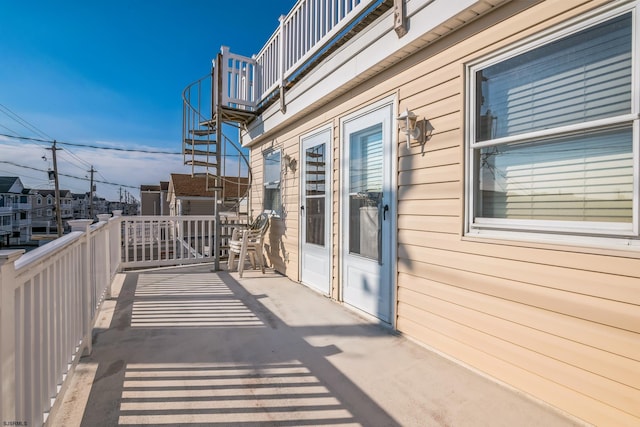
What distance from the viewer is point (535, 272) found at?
1.80 metres

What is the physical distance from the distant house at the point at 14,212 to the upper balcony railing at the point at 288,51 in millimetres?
34962

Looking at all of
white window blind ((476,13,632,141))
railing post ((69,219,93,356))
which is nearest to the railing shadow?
railing post ((69,219,93,356))

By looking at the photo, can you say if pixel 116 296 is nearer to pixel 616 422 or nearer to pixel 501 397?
pixel 501 397

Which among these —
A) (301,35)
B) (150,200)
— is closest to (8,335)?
(301,35)

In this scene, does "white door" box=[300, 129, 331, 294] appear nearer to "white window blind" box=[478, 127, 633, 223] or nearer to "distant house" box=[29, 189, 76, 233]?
"white window blind" box=[478, 127, 633, 223]

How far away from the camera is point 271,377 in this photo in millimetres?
2059

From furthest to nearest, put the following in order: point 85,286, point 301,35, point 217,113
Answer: point 217,113, point 301,35, point 85,286

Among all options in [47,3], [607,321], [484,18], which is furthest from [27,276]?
[47,3]

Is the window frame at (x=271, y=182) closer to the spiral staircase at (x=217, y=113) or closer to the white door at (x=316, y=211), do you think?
the spiral staircase at (x=217, y=113)

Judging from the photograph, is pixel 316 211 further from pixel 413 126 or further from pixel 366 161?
pixel 413 126

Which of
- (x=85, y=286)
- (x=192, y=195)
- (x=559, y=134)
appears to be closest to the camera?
(x=559, y=134)

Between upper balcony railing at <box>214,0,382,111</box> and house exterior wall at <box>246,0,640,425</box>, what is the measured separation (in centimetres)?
76

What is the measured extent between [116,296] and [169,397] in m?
2.57

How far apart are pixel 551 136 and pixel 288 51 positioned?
368cm
